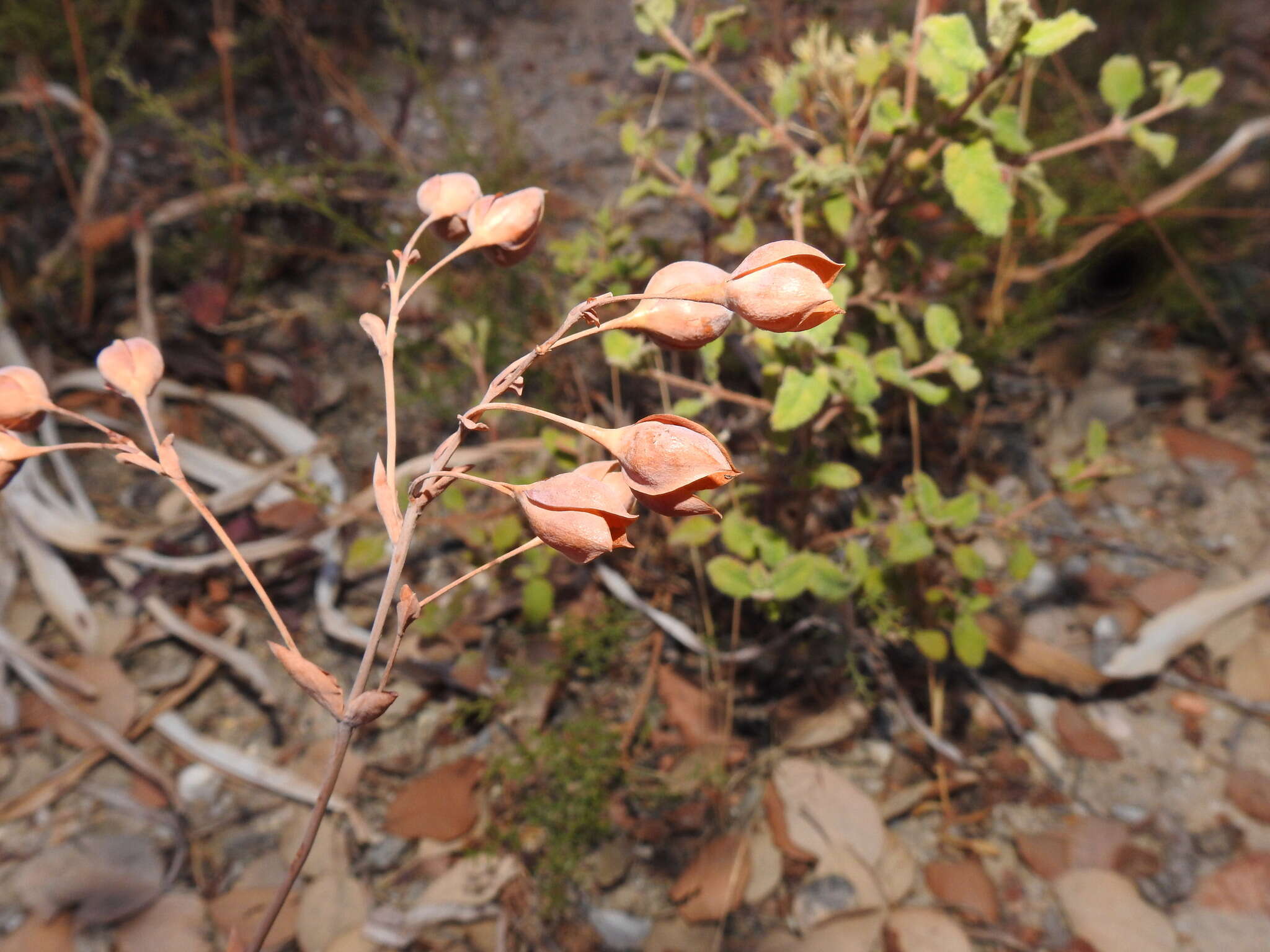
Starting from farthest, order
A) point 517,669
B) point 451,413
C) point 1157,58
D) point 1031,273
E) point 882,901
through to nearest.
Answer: point 1157,58
point 451,413
point 1031,273
point 517,669
point 882,901

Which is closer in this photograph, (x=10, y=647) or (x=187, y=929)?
(x=187, y=929)

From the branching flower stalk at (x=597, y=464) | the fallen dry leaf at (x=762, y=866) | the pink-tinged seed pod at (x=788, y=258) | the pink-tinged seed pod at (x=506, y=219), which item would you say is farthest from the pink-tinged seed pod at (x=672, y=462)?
the fallen dry leaf at (x=762, y=866)

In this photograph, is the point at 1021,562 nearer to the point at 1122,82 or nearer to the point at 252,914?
the point at 1122,82

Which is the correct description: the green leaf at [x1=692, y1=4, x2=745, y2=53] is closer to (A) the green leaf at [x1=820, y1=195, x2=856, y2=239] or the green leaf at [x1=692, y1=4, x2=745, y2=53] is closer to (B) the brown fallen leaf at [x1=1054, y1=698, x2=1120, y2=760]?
(A) the green leaf at [x1=820, y1=195, x2=856, y2=239]

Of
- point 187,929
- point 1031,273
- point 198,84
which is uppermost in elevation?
point 198,84

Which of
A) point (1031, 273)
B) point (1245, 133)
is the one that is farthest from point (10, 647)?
point (1245, 133)

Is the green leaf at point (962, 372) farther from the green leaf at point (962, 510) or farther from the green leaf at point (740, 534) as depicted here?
the green leaf at point (740, 534)

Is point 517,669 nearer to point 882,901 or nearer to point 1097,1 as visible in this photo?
point 882,901
